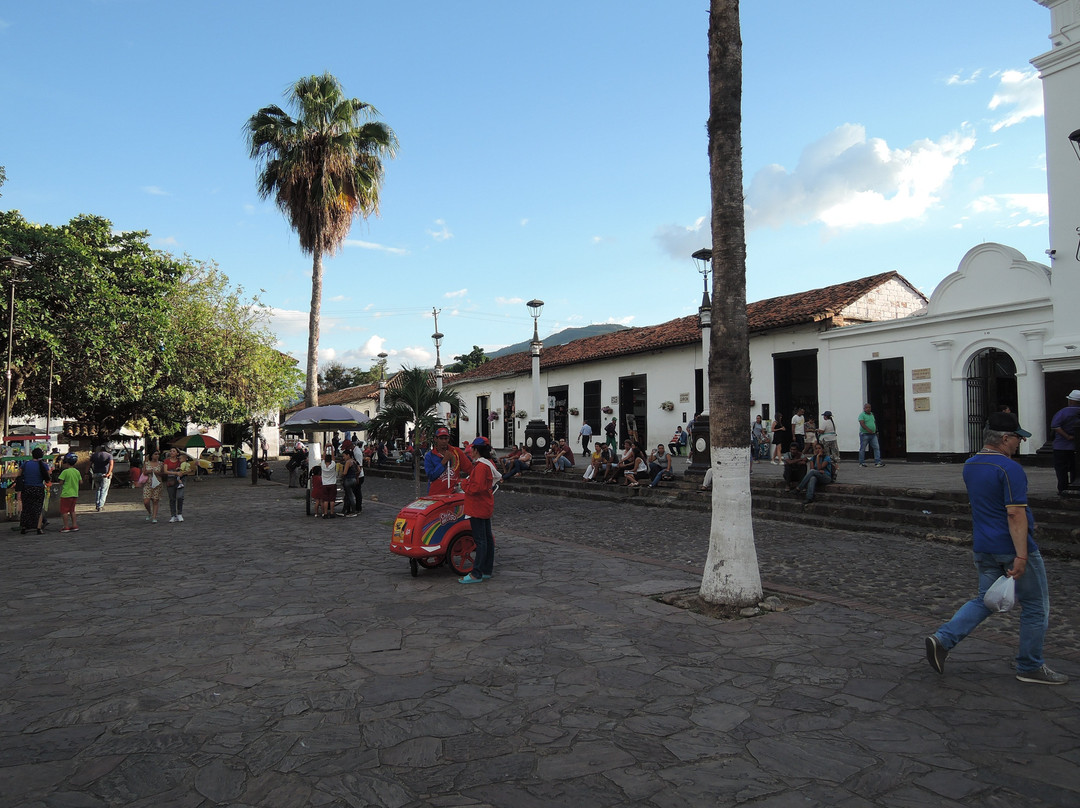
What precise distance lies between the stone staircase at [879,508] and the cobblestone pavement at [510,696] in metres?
1.39

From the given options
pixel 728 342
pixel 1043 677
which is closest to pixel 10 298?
pixel 728 342

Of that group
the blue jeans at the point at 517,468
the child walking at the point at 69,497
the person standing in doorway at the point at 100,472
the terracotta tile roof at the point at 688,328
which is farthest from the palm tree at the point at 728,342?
the person standing in doorway at the point at 100,472

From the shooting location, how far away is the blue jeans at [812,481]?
11.3m

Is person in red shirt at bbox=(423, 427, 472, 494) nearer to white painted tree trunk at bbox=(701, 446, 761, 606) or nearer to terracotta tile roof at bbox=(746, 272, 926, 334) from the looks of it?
white painted tree trunk at bbox=(701, 446, 761, 606)

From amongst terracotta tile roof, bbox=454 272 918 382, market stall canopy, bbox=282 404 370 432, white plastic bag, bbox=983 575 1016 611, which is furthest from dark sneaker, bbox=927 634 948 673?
market stall canopy, bbox=282 404 370 432

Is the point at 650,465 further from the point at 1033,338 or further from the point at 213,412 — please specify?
the point at 213,412

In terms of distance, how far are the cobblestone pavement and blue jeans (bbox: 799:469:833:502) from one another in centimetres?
384

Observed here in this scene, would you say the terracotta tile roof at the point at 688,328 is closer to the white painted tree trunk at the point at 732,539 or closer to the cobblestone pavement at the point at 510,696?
the white painted tree trunk at the point at 732,539

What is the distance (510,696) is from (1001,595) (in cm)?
267

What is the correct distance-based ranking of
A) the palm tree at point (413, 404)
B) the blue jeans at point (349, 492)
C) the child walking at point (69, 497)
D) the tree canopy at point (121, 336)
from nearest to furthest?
the child walking at point (69, 497) → the blue jeans at point (349, 492) → the palm tree at point (413, 404) → the tree canopy at point (121, 336)

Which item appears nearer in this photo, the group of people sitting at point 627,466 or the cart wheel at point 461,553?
the cart wheel at point 461,553

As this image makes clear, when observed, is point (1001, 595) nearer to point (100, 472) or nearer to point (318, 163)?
point (100, 472)

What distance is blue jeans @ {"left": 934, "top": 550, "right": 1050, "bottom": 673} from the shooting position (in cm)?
396

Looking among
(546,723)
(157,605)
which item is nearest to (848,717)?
(546,723)
